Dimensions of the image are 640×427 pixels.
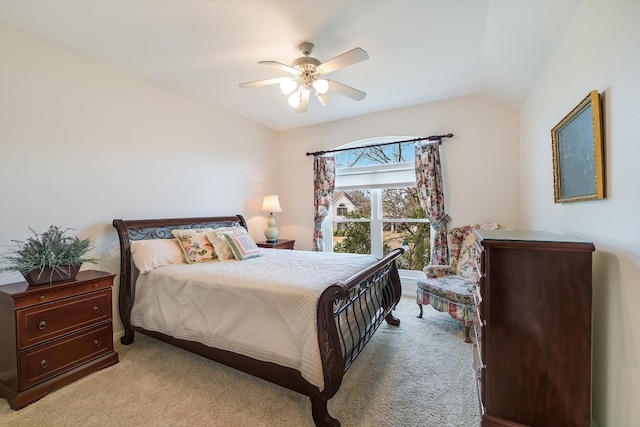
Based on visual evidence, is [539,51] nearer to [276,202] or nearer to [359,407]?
[359,407]

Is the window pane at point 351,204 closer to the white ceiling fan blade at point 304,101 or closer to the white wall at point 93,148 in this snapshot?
the white wall at point 93,148

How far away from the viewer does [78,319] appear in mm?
2125

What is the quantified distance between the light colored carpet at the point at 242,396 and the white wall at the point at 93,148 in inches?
43.2

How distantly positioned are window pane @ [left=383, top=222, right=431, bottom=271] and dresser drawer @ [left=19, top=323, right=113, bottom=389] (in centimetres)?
354

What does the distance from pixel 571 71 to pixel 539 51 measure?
1.61 ft

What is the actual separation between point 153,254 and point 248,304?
4.41 ft

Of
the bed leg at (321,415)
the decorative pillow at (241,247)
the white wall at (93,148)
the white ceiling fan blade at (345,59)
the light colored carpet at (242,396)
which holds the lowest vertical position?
the light colored carpet at (242,396)

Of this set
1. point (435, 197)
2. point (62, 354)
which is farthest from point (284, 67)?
point (62, 354)

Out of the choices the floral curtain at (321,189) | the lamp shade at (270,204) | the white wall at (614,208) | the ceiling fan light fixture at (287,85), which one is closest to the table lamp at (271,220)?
the lamp shade at (270,204)

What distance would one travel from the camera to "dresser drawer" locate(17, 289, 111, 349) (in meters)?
1.85

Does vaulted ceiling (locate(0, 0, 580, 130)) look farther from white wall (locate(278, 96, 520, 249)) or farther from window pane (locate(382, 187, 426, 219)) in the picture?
window pane (locate(382, 187, 426, 219))

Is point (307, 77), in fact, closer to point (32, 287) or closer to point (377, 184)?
point (377, 184)

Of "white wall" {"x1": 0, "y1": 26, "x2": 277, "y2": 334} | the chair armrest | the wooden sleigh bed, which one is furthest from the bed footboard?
"white wall" {"x1": 0, "y1": 26, "x2": 277, "y2": 334}

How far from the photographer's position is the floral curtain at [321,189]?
456cm
